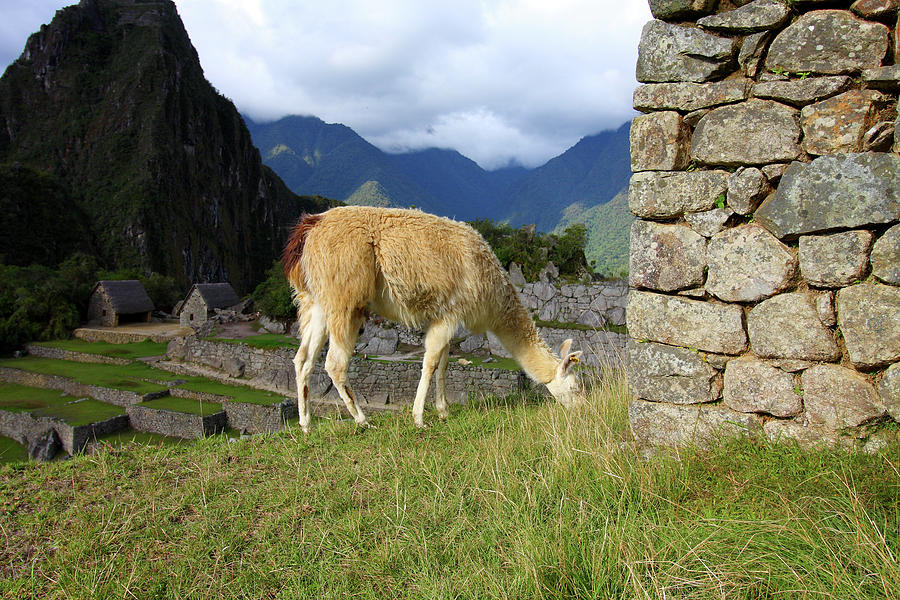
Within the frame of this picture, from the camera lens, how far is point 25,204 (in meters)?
72.9

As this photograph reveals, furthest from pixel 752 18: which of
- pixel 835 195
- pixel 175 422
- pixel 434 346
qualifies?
pixel 175 422

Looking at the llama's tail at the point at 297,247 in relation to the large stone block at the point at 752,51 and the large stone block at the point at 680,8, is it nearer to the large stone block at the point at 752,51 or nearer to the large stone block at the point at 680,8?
the large stone block at the point at 680,8

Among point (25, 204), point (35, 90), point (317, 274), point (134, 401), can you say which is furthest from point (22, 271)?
point (35, 90)

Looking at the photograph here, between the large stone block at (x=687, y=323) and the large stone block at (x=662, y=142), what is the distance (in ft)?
3.16

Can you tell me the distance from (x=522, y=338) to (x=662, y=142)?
10.00 feet

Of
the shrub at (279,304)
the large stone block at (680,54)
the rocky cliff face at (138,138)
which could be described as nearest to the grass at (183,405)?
the shrub at (279,304)

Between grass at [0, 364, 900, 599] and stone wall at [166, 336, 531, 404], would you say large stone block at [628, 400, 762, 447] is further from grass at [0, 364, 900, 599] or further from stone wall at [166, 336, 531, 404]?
stone wall at [166, 336, 531, 404]

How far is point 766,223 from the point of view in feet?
11.2

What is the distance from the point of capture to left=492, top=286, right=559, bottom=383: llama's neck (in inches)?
242

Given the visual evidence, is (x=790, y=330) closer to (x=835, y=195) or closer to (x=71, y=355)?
(x=835, y=195)

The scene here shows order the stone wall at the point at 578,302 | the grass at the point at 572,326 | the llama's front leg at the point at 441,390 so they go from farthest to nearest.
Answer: the stone wall at the point at 578,302 → the grass at the point at 572,326 → the llama's front leg at the point at 441,390

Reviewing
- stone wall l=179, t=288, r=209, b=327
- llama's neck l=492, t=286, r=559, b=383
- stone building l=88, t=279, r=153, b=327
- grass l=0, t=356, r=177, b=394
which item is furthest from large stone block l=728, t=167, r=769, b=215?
stone building l=88, t=279, r=153, b=327

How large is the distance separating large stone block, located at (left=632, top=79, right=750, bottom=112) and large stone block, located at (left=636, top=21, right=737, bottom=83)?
0.21 feet

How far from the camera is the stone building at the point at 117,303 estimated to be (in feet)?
133
